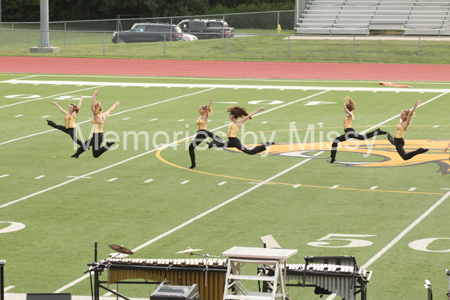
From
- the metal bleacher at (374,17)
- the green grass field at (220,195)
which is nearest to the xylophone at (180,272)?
the green grass field at (220,195)

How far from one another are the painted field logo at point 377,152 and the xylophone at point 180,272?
35.2ft

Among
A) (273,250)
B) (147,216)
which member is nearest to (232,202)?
(147,216)

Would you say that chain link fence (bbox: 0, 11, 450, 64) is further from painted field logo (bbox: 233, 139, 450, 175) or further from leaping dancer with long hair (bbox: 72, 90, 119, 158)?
leaping dancer with long hair (bbox: 72, 90, 119, 158)

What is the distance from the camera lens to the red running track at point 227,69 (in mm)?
39500

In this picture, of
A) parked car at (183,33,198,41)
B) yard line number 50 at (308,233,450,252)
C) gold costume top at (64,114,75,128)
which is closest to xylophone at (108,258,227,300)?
yard line number 50 at (308,233,450,252)

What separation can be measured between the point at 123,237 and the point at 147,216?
4.68ft

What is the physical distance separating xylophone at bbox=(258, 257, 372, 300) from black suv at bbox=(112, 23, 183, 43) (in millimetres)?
48232

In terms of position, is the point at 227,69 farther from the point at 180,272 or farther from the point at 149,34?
the point at 180,272

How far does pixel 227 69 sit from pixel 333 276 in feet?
111

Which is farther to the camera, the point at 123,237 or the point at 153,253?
the point at 123,237

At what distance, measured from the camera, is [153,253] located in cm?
1278

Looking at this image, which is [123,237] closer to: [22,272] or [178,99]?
[22,272]

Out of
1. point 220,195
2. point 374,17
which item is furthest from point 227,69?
point 220,195

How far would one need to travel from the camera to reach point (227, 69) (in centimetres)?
4244
